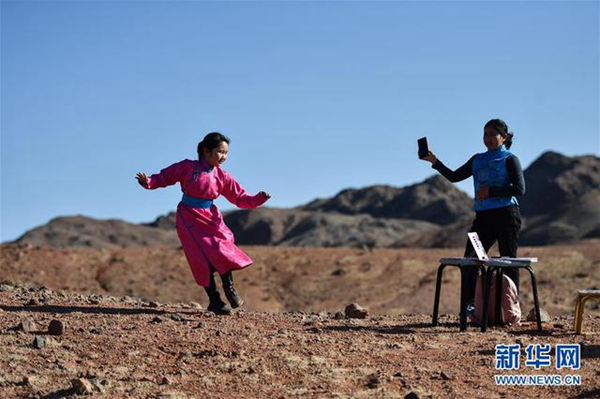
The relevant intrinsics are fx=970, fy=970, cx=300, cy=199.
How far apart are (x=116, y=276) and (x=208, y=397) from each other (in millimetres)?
26079

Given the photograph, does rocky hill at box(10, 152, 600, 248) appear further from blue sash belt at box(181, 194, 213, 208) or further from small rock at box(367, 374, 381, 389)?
small rock at box(367, 374, 381, 389)

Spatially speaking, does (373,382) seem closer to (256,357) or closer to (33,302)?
(256,357)

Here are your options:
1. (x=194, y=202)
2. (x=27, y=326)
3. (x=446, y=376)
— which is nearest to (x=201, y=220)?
(x=194, y=202)

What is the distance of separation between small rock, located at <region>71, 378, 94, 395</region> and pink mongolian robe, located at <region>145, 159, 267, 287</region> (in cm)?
296

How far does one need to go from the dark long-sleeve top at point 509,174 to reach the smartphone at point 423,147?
0.15m

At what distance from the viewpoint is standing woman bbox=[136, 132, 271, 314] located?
1019 cm

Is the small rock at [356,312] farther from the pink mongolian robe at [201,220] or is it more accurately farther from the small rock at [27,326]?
the small rock at [27,326]

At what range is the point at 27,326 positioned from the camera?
8977 millimetres

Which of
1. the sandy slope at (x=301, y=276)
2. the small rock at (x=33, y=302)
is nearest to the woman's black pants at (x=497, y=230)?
the small rock at (x=33, y=302)

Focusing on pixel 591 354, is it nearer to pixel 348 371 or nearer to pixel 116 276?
pixel 348 371

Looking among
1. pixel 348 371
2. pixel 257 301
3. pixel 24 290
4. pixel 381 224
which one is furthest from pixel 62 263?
pixel 381 224

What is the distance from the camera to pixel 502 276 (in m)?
9.76

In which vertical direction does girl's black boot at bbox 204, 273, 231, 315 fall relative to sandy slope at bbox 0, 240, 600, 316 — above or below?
below

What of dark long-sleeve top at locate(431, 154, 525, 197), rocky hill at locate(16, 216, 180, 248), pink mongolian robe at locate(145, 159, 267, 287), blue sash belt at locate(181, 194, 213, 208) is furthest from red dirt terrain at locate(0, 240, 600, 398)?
rocky hill at locate(16, 216, 180, 248)
